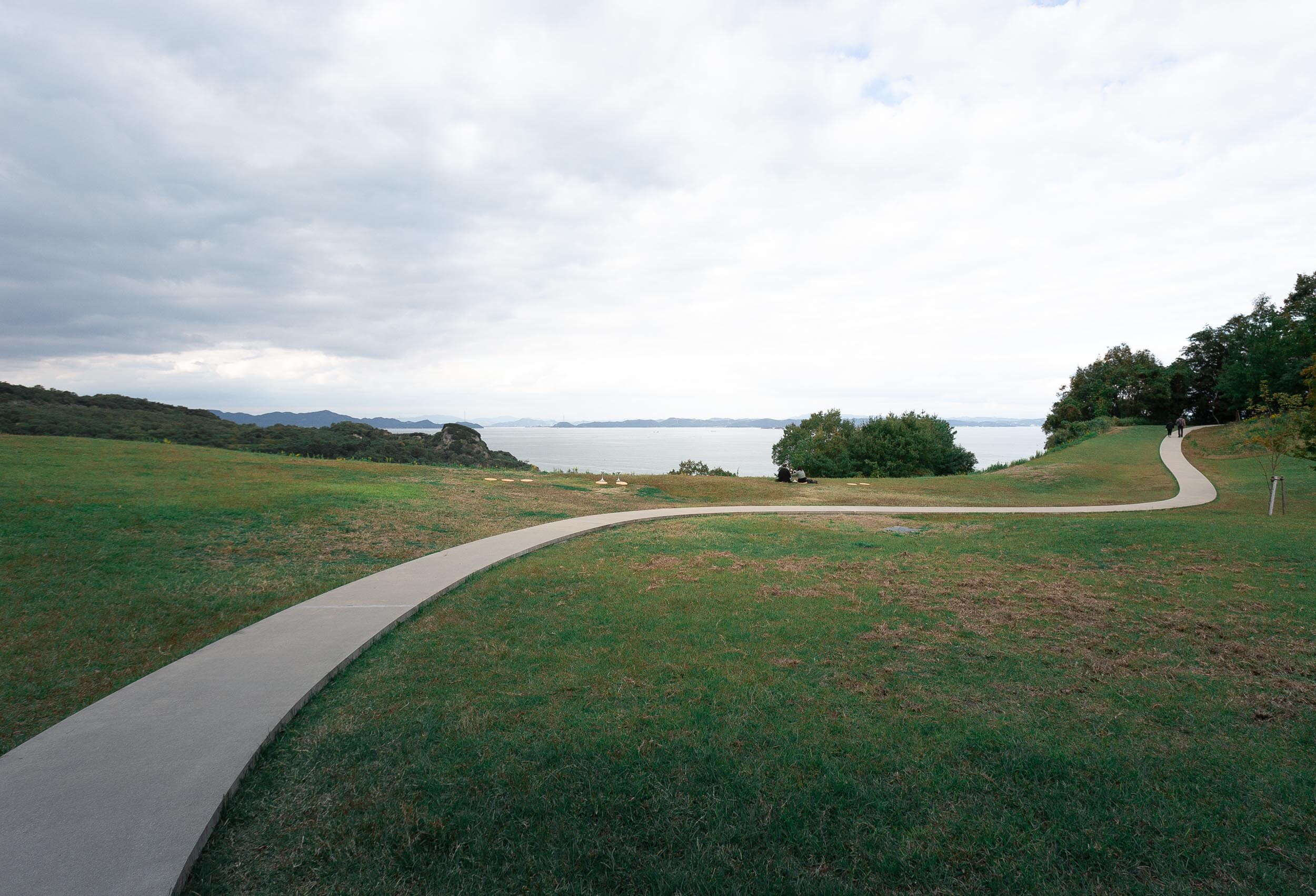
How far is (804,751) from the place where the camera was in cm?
368

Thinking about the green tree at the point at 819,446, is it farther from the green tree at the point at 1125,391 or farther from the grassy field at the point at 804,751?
the grassy field at the point at 804,751

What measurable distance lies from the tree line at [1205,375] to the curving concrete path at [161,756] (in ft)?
147

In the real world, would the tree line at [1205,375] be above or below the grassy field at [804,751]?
above

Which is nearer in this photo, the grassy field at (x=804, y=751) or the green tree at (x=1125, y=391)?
the grassy field at (x=804, y=751)

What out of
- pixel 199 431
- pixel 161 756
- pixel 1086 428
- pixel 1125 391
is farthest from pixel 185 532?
pixel 1125 391

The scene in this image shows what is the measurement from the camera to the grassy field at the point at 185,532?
213 inches

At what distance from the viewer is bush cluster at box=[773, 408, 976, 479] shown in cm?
4788

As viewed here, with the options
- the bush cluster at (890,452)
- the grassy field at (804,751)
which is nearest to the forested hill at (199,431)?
the grassy field at (804,751)

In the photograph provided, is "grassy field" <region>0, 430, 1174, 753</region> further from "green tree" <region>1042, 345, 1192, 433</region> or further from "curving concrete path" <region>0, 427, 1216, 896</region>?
"green tree" <region>1042, 345, 1192, 433</region>

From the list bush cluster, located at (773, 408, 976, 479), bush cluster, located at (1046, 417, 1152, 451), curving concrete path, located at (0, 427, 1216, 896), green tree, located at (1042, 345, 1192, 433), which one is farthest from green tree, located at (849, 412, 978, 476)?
curving concrete path, located at (0, 427, 1216, 896)

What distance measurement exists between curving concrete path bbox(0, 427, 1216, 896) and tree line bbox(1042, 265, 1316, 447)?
1763 inches

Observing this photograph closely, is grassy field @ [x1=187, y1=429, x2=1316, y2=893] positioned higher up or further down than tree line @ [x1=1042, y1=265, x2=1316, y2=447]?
further down

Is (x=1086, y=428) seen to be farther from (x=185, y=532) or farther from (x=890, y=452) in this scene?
(x=185, y=532)

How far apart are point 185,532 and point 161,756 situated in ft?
23.2
